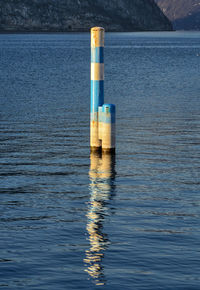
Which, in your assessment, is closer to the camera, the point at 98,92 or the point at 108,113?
the point at 108,113

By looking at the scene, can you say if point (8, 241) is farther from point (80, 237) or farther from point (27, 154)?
point (27, 154)

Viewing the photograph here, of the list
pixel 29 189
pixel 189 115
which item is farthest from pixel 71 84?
pixel 29 189

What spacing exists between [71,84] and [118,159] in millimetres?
37103

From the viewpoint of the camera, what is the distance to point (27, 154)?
2341cm

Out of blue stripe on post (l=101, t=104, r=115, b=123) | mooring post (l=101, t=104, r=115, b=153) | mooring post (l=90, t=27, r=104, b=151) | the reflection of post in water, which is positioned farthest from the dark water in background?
mooring post (l=90, t=27, r=104, b=151)

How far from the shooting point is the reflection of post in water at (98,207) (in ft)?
39.7

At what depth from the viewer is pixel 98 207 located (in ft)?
52.5

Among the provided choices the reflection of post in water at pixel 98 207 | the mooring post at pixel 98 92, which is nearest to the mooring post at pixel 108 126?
the mooring post at pixel 98 92

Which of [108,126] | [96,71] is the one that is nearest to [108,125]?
[108,126]

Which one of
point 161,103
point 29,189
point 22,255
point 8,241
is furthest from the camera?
point 161,103

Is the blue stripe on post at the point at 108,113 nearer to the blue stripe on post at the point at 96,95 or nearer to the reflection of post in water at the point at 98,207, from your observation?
the blue stripe on post at the point at 96,95

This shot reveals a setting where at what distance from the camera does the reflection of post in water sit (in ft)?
39.7

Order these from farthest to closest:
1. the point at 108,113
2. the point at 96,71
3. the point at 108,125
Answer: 1. the point at 96,71
2. the point at 108,125
3. the point at 108,113

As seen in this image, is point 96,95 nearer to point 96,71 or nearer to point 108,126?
point 96,71
